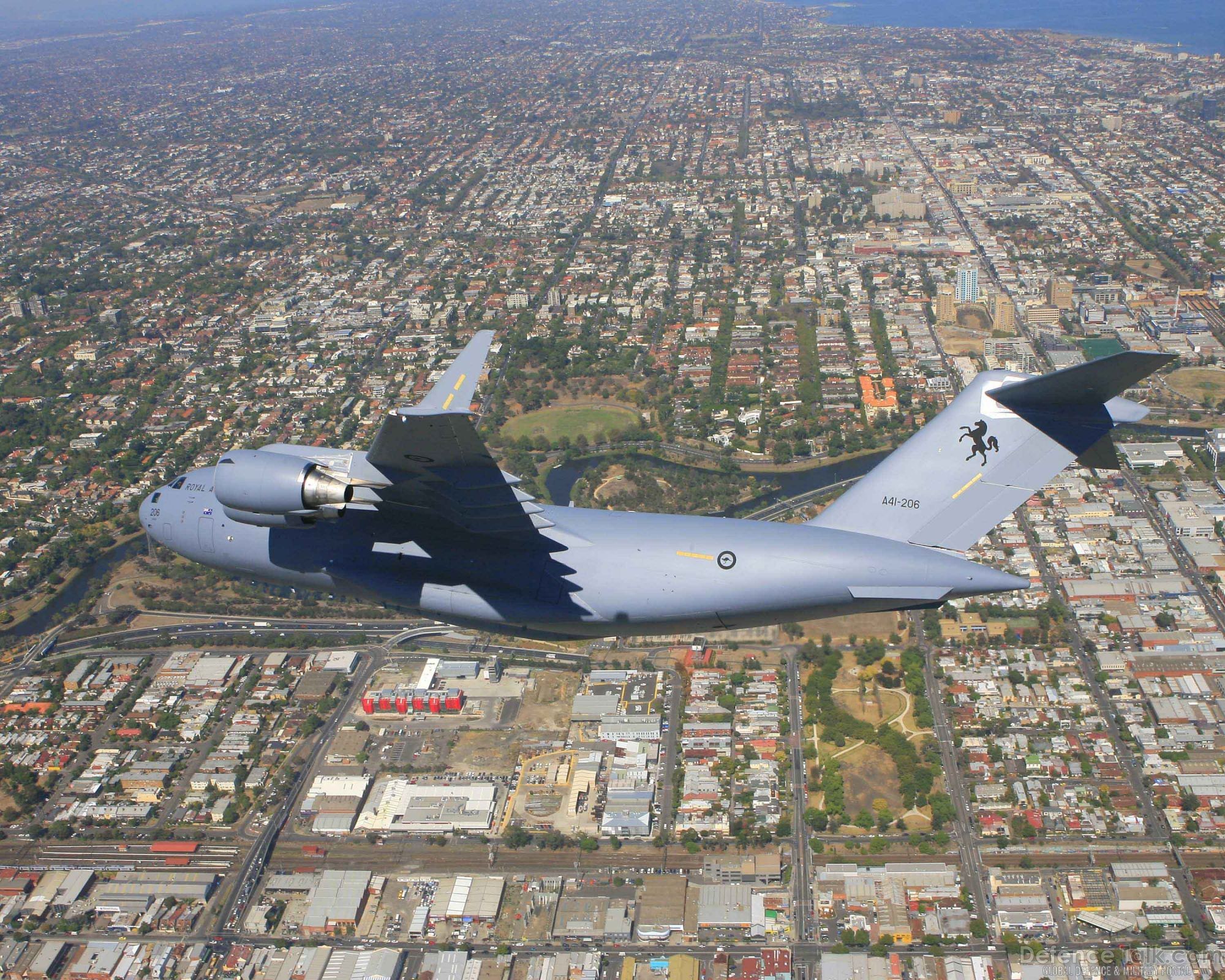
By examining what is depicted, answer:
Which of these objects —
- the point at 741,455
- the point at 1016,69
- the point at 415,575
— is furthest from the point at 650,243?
the point at 1016,69

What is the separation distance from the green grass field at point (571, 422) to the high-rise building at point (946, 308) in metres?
26.7

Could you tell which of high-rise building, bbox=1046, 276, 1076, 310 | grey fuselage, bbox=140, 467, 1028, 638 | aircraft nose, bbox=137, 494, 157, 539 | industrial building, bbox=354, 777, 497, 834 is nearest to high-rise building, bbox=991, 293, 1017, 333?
high-rise building, bbox=1046, 276, 1076, 310

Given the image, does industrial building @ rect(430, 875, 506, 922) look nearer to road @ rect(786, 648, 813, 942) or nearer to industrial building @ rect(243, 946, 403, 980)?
industrial building @ rect(243, 946, 403, 980)

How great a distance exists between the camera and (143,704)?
43781mm

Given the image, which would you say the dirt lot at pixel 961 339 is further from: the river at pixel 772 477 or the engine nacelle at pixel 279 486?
the engine nacelle at pixel 279 486

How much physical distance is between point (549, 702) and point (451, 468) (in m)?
28.0

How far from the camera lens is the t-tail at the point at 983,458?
1733 cm

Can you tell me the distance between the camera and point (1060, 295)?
79062 millimetres

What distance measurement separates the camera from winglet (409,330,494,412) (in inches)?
690

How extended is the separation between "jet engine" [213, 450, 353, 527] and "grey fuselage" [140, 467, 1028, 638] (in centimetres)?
231

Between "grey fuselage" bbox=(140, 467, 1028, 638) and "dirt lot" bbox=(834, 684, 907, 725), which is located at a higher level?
"grey fuselage" bbox=(140, 467, 1028, 638)

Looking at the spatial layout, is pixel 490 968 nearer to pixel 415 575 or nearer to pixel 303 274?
pixel 415 575

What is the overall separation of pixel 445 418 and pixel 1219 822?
32.7m

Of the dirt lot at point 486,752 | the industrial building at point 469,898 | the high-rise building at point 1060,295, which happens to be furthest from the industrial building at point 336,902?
the high-rise building at point 1060,295
